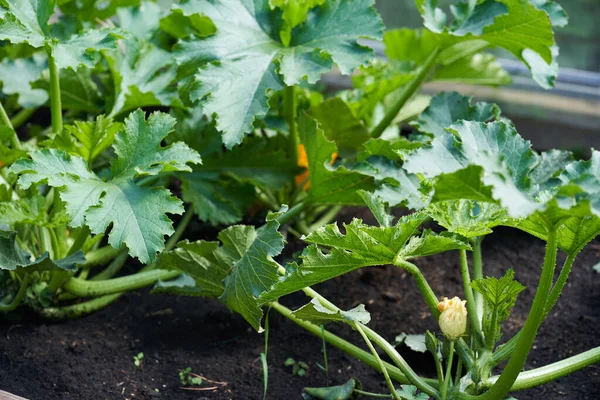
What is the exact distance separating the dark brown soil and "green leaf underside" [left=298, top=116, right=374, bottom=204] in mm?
296

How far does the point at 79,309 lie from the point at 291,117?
79 centimetres

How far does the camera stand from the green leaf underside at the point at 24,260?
1.80 metres

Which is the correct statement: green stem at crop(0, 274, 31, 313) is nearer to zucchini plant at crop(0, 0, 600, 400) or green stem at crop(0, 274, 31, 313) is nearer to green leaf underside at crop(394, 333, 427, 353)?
zucchini plant at crop(0, 0, 600, 400)

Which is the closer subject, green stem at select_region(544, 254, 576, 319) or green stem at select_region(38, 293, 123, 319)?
green stem at select_region(544, 254, 576, 319)

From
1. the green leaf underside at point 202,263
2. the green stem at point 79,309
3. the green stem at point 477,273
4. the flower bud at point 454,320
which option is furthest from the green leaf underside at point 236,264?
the green stem at point 477,273

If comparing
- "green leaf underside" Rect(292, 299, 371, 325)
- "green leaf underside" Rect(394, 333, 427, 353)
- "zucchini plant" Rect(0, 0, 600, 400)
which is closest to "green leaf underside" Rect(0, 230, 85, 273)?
"zucchini plant" Rect(0, 0, 600, 400)

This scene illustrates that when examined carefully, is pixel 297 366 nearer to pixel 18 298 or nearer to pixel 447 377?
pixel 447 377

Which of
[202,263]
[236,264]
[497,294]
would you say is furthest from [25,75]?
[497,294]

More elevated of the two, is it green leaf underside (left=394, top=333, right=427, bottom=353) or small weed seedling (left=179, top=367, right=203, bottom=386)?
green leaf underside (left=394, top=333, right=427, bottom=353)

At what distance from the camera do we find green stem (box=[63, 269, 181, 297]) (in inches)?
80.4

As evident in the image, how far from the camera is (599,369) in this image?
1.90 meters

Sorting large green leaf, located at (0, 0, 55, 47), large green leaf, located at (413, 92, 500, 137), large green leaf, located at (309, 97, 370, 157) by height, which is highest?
large green leaf, located at (0, 0, 55, 47)

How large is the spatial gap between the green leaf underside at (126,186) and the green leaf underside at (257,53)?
0.18 m

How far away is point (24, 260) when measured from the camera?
1.86 m
